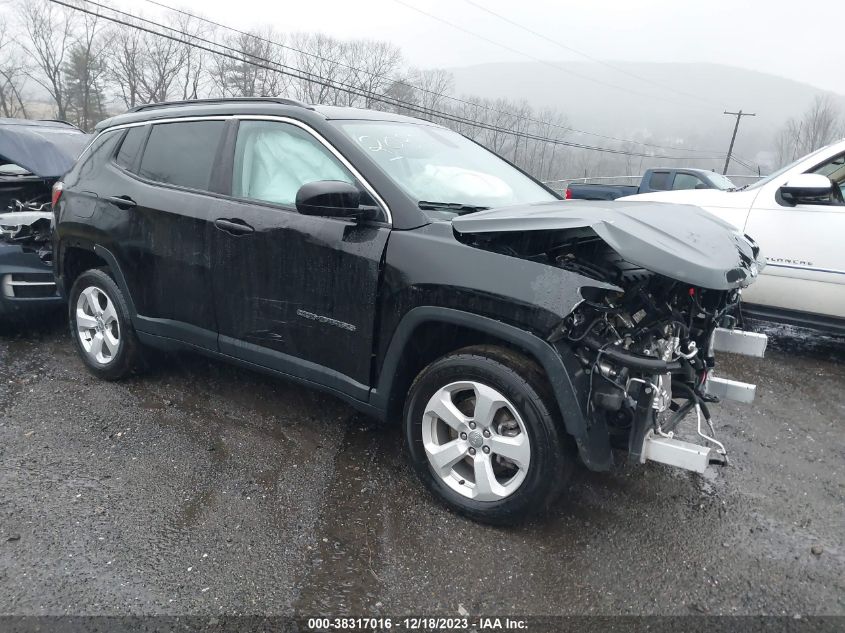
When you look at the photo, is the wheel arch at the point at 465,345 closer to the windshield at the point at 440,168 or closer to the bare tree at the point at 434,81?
the windshield at the point at 440,168

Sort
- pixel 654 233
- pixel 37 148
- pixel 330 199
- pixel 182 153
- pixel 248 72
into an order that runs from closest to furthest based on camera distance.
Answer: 1. pixel 654 233
2. pixel 330 199
3. pixel 182 153
4. pixel 37 148
5. pixel 248 72

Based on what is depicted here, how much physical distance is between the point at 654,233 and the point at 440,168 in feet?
4.44

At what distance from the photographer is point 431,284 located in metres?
2.65

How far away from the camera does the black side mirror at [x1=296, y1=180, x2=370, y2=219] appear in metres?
2.72

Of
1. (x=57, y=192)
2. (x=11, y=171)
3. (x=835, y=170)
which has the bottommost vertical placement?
(x=11, y=171)

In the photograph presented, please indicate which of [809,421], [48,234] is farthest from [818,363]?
[48,234]

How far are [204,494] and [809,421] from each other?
3738mm

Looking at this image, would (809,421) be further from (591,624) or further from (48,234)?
(48,234)

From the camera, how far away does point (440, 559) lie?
2.52 m

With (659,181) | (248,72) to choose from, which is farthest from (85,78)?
(659,181)

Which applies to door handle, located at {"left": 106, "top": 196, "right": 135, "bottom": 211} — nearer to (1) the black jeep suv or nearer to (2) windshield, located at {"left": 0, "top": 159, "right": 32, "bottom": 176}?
(1) the black jeep suv

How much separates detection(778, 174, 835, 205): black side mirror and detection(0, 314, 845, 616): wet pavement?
1675mm

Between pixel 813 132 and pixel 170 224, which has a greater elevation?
pixel 813 132

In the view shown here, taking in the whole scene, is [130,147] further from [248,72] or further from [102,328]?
[248,72]
